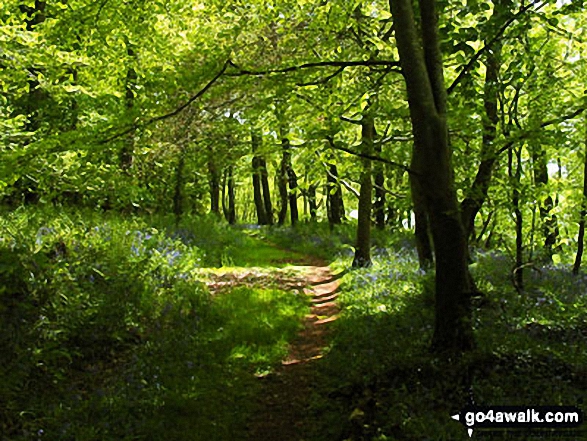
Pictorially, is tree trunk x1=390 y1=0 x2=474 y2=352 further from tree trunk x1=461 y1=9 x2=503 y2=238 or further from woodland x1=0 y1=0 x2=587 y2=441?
tree trunk x1=461 y1=9 x2=503 y2=238

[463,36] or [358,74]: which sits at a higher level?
[358,74]

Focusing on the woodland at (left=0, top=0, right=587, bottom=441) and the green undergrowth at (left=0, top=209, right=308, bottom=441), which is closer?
the green undergrowth at (left=0, top=209, right=308, bottom=441)

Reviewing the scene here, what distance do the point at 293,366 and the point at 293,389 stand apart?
2.81 ft

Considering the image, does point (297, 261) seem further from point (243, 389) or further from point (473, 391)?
point (473, 391)

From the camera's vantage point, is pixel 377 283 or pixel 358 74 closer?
pixel 358 74

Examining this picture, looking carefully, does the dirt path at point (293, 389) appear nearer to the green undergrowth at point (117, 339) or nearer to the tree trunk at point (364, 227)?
the green undergrowth at point (117, 339)

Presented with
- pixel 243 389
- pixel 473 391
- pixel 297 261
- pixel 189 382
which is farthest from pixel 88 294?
pixel 297 261

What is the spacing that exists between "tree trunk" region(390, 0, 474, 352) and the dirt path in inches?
75.6

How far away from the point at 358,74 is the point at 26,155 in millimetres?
6442

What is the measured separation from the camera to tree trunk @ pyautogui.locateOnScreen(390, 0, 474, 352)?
18.5ft

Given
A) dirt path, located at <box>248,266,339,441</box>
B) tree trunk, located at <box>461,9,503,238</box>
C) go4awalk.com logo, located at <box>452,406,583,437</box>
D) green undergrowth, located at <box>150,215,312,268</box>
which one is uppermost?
tree trunk, located at <box>461,9,503,238</box>

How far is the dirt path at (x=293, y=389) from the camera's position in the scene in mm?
5230

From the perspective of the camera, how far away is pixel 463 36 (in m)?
5.77

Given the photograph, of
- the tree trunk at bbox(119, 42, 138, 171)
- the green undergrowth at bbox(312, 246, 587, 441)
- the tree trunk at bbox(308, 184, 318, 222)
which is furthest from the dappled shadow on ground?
the tree trunk at bbox(308, 184, 318, 222)
